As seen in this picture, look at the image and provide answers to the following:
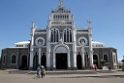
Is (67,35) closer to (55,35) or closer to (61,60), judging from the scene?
(55,35)

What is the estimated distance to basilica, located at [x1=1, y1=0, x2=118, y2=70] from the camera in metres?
37.8

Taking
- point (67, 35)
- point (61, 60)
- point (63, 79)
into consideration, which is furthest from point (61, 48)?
point (63, 79)

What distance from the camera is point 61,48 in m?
38.1

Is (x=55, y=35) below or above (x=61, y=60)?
above

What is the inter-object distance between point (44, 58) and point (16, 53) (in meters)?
10.8

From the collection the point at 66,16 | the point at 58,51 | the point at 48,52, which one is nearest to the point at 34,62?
the point at 48,52

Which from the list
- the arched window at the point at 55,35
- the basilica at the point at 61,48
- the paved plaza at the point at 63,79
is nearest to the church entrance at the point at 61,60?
the basilica at the point at 61,48

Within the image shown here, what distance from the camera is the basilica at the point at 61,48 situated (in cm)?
3775

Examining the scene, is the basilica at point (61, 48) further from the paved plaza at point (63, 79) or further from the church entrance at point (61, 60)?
the paved plaza at point (63, 79)

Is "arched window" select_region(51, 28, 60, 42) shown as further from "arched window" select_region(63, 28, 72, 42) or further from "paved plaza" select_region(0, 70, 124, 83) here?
"paved plaza" select_region(0, 70, 124, 83)

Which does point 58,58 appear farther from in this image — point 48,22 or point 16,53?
point 16,53

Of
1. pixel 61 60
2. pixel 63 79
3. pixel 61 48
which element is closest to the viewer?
pixel 63 79

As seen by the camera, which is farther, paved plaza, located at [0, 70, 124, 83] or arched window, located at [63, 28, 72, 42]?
arched window, located at [63, 28, 72, 42]

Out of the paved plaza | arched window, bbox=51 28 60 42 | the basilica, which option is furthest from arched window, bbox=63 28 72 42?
the paved plaza
